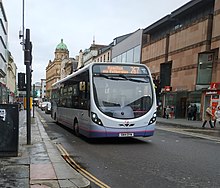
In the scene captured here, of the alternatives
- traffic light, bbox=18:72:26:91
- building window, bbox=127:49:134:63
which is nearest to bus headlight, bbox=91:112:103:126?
traffic light, bbox=18:72:26:91

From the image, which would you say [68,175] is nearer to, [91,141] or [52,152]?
[52,152]

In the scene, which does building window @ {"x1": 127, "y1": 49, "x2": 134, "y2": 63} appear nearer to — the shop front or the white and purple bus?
the shop front

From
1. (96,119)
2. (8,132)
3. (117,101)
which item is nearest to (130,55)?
(117,101)

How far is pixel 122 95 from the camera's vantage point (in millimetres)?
9625

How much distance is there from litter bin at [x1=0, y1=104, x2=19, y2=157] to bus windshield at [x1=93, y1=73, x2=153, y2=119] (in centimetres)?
338

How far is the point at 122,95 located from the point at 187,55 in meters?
21.0

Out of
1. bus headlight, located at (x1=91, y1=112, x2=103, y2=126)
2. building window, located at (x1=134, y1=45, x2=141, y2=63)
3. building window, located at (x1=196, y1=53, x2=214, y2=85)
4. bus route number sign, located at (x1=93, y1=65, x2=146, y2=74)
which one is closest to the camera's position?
bus headlight, located at (x1=91, y1=112, x2=103, y2=126)

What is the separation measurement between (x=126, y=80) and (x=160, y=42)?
26298 millimetres

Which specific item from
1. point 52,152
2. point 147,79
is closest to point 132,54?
point 147,79

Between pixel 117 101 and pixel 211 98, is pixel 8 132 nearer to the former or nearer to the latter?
pixel 117 101

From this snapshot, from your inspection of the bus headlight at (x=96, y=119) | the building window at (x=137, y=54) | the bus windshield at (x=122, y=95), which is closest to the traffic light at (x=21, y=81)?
the bus windshield at (x=122, y=95)

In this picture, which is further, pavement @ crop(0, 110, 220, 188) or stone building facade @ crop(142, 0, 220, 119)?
stone building facade @ crop(142, 0, 220, 119)

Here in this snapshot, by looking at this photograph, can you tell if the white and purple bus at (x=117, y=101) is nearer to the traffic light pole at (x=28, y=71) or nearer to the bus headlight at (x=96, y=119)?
the bus headlight at (x=96, y=119)

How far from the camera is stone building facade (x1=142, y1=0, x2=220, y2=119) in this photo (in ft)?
83.1
